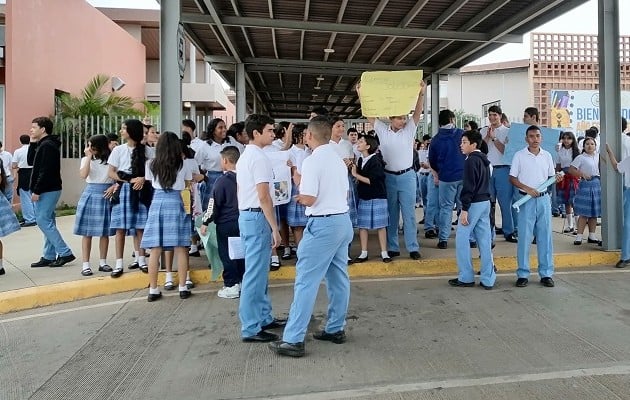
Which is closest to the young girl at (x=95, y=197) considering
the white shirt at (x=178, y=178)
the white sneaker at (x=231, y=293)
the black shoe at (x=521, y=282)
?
the white shirt at (x=178, y=178)

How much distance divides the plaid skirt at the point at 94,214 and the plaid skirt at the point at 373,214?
2.92m

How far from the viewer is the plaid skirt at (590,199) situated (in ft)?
23.1

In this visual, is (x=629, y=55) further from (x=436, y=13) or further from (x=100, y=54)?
(x=100, y=54)

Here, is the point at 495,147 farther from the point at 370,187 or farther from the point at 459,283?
the point at 459,283

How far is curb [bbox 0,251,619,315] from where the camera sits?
5.20 meters

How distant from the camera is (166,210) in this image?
16.6 feet

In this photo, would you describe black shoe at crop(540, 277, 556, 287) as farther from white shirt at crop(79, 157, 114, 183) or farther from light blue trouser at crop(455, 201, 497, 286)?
white shirt at crop(79, 157, 114, 183)

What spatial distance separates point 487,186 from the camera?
533 centimetres

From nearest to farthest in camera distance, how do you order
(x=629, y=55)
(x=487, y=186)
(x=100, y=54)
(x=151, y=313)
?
(x=151, y=313) → (x=487, y=186) → (x=100, y=54) → (x=629, y=55)

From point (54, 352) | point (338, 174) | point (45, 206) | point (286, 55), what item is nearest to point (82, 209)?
point (45, 206)

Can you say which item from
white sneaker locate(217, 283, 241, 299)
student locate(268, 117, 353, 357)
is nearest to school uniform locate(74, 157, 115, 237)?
white sneaker locate(217, 283, 241, 299)

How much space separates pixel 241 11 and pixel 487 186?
5.49 metres

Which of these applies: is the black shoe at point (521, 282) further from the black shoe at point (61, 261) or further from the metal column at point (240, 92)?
the metal column at point (240, 92)

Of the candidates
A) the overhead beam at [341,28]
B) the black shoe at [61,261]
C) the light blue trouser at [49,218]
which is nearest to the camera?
the light blue trouser at [49,218]
